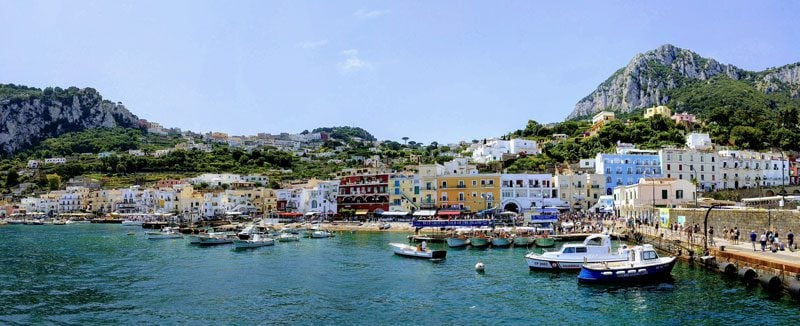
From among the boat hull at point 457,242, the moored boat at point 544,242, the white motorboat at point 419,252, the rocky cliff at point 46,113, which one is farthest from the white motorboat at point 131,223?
the rocky cliff at point 46,113

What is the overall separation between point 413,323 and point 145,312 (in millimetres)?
10963

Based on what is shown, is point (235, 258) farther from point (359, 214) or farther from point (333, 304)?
point (359, 214)

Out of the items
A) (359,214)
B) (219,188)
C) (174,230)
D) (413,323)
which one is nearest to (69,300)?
(413,323)

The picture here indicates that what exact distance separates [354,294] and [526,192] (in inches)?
1946

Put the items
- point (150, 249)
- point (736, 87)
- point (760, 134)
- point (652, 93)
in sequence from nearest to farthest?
point (150, 249)
point (760, 134)
point (736, 87)
point (652, 93)

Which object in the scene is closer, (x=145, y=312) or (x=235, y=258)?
Answer: (x=145, y=312)

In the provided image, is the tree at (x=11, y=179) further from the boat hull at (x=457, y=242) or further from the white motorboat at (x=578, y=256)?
the white motorboat at (x=578, y=256)

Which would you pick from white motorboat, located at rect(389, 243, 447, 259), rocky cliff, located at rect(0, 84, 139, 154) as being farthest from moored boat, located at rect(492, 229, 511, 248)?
rocky cliff, located at rect(0, 84, 139, 154)

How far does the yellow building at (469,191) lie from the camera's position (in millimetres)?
73062

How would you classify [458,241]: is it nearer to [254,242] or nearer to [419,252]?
[419,252]

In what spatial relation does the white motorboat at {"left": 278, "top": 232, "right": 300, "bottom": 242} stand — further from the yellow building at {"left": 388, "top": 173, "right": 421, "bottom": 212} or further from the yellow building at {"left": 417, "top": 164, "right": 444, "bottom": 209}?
the yellow building at {"left": 417, "top": 164, "right": 444, "bottom": 209}

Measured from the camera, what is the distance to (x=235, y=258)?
42312mm

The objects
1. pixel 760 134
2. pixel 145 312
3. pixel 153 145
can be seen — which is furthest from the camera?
pixel 153 145

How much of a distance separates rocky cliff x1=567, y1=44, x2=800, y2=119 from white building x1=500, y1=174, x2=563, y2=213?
10157 centimetres
